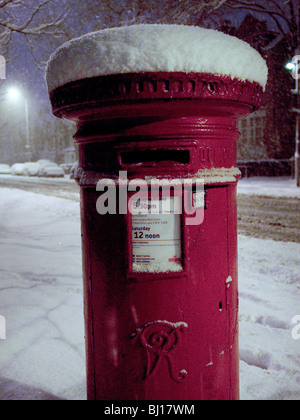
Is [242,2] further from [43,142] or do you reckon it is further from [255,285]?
[43,142]

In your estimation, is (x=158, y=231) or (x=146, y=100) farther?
(x=158, y=231)

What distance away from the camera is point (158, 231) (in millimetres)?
1424

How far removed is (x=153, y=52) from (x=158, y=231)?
2.02ft

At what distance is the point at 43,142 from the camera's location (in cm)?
5428

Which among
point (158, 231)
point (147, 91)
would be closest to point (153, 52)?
point (147, 91)

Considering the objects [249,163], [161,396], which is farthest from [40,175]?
[161,396]

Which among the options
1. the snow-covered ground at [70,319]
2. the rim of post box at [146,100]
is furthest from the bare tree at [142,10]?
the rim of post box at [146,100]

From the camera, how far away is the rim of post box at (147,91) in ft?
4.18

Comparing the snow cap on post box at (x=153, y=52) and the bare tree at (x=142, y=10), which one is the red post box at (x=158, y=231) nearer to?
the snow cap on post box at (x=153, y=52)

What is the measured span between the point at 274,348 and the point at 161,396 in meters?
1.57

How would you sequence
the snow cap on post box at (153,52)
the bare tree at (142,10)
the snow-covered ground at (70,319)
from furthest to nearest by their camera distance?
the bare tree at (142,10), the snow-covered ground at (70,319), the snow cap on post box at (153,52)

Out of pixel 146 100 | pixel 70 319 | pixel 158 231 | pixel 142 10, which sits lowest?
pixel 70 319

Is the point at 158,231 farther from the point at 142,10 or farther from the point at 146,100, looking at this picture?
the point at 142,10
